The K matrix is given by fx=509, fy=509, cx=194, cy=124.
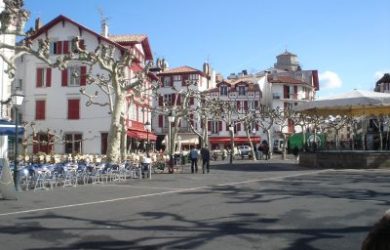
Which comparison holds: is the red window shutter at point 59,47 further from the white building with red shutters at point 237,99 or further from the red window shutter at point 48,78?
the white building with red shutters at point 237,99

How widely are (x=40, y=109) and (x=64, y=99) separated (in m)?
2.47

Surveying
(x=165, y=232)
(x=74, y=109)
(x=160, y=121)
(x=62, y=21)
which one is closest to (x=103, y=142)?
(x=74, y=109)

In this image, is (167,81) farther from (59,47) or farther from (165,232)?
(165,232)

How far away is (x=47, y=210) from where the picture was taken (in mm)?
12445

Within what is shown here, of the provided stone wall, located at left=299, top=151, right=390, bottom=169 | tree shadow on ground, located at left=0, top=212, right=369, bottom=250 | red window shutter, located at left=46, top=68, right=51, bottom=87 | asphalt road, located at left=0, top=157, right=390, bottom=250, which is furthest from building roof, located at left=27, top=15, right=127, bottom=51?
tree shadow on ground, located at left=0, top=212, right=369, bottom=250

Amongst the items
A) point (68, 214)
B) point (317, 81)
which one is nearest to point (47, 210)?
point (68, 214)

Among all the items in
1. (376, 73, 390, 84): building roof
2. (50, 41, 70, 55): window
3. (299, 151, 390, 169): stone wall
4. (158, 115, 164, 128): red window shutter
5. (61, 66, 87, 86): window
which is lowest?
(299, 151, 390, 169): stone wall

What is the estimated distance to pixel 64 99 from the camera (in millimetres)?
44625

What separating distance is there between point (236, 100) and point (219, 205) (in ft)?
201

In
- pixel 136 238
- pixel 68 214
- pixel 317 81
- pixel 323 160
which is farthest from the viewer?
pixel 317 81

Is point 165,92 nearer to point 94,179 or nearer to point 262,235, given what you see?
point 94,179

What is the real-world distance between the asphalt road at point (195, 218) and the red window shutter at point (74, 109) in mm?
27844

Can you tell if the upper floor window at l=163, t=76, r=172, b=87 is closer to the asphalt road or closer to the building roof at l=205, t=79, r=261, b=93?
the building roof at l=205, t=79, r=261, b=93

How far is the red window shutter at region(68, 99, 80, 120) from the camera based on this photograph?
4431 centimetres
